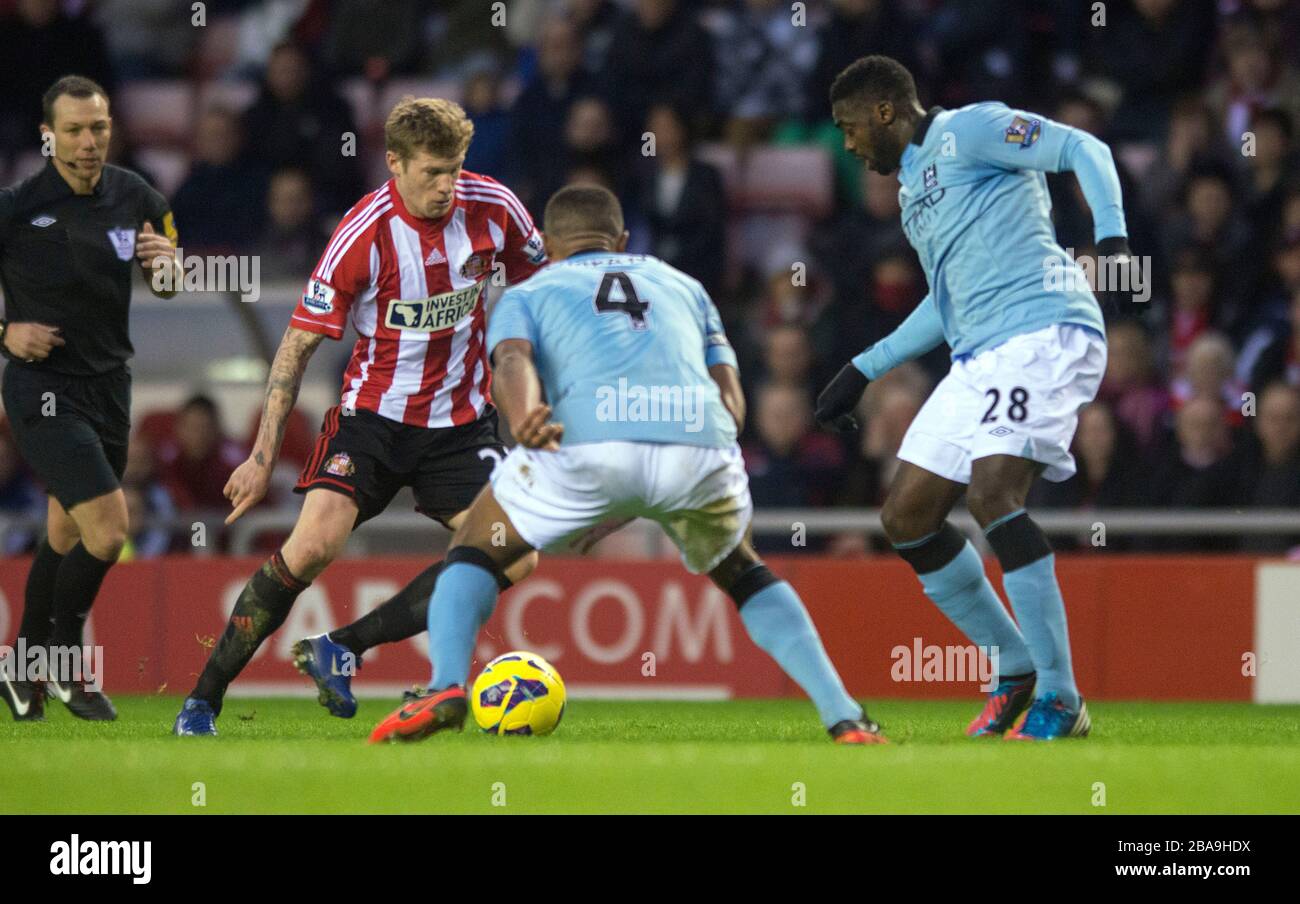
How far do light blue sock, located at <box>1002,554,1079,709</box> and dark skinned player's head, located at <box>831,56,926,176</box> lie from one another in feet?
4.48

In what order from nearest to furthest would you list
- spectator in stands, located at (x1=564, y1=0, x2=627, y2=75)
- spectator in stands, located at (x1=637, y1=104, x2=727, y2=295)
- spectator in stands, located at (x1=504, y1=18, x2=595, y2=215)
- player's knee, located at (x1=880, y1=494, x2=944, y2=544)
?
1. player's knee, located at (x1=880, y1=494, x2=944, y2=544)
2. spectator in stands, located at (x1=637, y1=104, x2=727, y2=295)
3. spectator in stands, located at (x1=504, y1=18, x2=595, y2=215)
4. spectator in stands, located at (x1=564, y1=0, x2=627, y2=75)

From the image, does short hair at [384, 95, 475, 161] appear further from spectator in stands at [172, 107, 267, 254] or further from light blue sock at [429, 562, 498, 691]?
spectator in stands at [172, 107, 267, 254]

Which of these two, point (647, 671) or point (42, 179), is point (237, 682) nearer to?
point (647, 671)

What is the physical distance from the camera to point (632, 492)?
561cm

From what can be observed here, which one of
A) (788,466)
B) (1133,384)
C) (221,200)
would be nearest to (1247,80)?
(1133,384)

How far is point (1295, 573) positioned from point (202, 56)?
9141mm

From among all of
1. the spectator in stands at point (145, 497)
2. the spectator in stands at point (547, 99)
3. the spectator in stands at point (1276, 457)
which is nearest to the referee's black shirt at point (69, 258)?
the spectator in stands at point (145, 497)

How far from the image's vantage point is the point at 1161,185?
1195cm

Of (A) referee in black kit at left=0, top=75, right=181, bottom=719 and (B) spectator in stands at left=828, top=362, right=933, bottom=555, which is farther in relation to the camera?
(B) spectator in stands at left=828, top=362, right=933, bottom=555

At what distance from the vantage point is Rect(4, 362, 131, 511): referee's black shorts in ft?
24.5

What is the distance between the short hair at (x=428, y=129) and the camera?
20.9 ft

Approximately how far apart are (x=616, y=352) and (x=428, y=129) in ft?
3.92

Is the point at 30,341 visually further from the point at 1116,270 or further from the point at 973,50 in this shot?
the point at 973,50

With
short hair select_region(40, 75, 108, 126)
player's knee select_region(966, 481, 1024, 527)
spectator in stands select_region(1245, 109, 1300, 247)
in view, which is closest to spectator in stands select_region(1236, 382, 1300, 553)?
spectator in stands select_region(1245, 109, 1300, 247)
